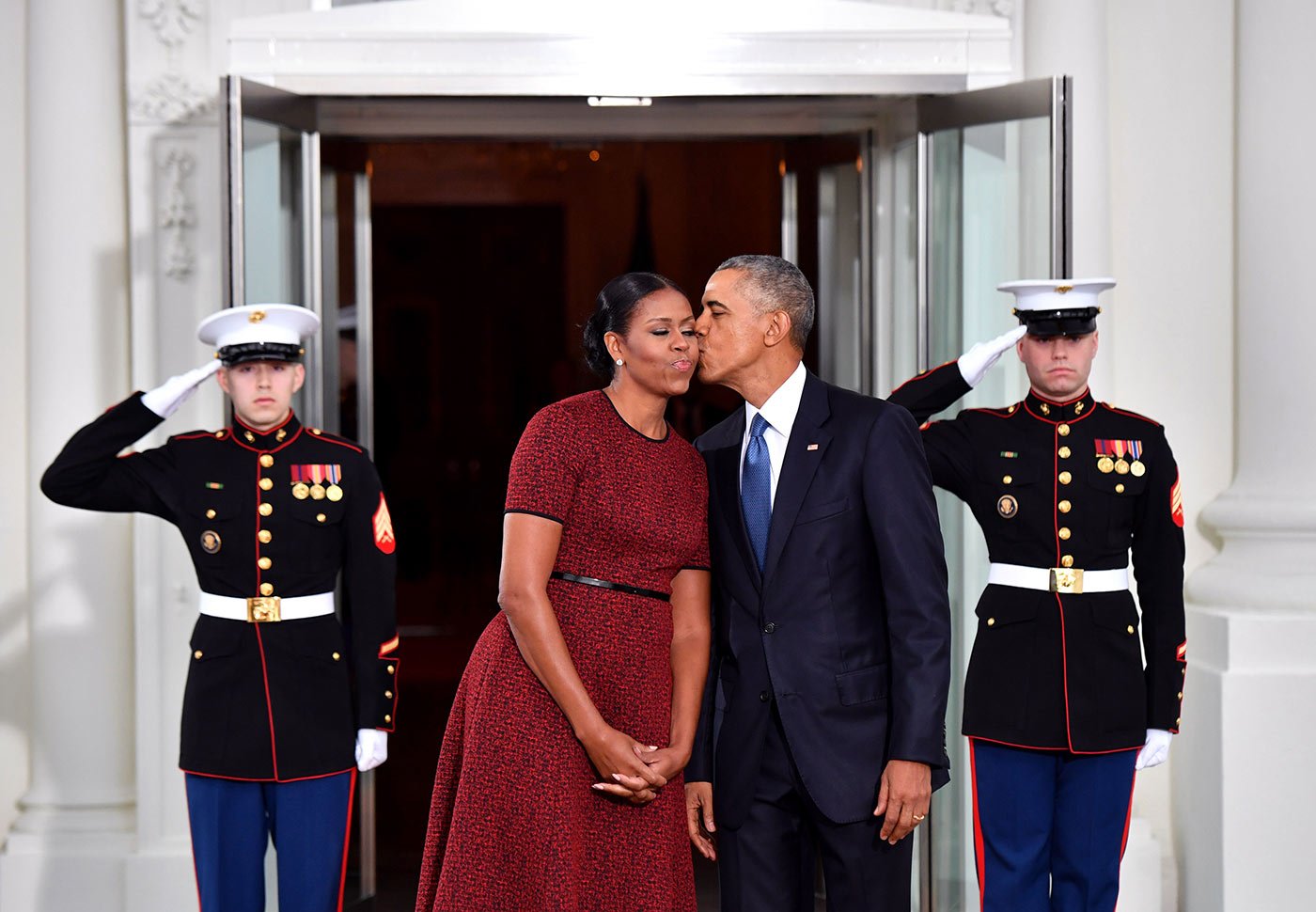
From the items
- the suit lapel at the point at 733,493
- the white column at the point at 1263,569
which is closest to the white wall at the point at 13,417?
the suit lapel at the point at 733,493

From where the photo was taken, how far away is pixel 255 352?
2881 mm

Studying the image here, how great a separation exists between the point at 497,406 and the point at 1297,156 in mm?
7066

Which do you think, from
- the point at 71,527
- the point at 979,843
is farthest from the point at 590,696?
the point at 71,527

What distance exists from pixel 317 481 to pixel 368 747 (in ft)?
1.79

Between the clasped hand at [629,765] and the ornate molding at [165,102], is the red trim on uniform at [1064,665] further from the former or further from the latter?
the ornate molding at [165,102]

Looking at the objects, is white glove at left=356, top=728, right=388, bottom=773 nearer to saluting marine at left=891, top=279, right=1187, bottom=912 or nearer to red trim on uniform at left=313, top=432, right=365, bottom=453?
red trim on uniform at left=313, top=432, right=365, bottom=453

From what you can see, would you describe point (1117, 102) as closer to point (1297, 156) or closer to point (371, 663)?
point (1297, 156)

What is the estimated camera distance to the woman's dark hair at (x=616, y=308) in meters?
2.34

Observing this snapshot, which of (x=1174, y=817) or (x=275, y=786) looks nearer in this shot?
(x=275, y=786)

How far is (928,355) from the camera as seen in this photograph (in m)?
3.85

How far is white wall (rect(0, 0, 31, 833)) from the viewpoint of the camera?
14.3 feet

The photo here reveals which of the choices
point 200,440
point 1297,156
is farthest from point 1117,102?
point 200,440

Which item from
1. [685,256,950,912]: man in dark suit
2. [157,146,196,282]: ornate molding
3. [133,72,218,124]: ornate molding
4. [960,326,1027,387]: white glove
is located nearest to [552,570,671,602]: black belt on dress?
[685,256,950,912]: man in dark suit

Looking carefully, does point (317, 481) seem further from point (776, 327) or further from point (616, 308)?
point (776, 327)
